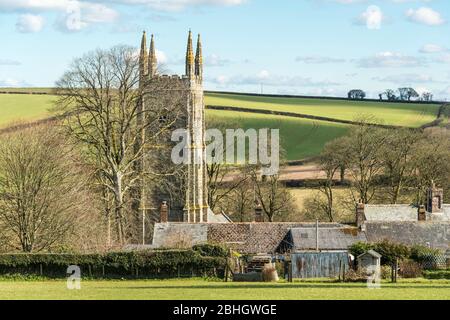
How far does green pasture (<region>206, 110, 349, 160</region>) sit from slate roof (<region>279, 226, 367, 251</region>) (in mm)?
46395

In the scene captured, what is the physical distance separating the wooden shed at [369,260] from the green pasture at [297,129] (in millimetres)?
60648

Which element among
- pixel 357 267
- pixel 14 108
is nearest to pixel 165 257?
pixel 357 267

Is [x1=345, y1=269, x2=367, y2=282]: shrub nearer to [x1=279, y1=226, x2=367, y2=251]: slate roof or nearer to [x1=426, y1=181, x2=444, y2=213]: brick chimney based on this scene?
[x1=279, y1=226, x2=367, y2=251]: slate roof

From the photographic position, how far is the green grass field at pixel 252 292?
33.2 metres

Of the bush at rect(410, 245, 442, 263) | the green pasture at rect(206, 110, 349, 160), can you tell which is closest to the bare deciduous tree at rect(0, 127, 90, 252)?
the bush at rect(410, 245, 442, 263)

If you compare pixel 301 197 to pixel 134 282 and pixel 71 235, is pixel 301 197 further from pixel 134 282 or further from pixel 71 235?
pixel 134 282

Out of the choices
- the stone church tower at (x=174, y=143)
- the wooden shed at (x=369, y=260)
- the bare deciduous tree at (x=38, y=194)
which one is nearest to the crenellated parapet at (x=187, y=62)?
the stone church tower at (x=174, y=143)

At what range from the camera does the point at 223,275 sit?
47156mm

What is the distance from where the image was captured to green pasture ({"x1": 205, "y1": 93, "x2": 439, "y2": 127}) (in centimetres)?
12144

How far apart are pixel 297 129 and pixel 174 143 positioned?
4433 centimetres

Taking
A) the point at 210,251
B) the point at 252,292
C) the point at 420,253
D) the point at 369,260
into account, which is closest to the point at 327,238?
the point at 420,253

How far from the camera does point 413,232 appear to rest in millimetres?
60531

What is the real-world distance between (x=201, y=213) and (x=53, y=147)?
55.4 ft

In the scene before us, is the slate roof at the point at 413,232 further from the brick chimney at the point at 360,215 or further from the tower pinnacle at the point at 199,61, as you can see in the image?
the tower pinnacle at the point at 199,61
